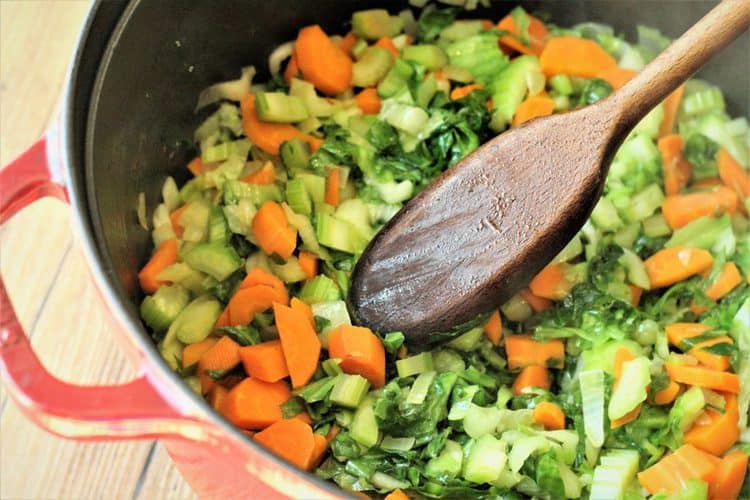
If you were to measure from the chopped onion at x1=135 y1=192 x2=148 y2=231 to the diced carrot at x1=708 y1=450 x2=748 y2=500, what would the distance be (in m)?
1.36

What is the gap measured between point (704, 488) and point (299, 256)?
1.00m

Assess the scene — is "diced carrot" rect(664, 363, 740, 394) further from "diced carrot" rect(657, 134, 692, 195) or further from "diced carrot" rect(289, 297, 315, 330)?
"diced carrot" rect(289, 297, 315, 330)

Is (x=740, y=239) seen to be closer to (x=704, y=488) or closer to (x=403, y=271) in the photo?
(x=704, y=488)

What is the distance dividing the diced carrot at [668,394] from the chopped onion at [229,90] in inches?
49.4

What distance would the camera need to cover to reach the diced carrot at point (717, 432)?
69.6 inches

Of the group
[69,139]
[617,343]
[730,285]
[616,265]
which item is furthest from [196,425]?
[730,285]

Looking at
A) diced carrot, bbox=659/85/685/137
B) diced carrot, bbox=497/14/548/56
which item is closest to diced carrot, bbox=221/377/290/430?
diced carrot, bbox=497/14/548/56

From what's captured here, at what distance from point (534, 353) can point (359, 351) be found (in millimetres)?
430

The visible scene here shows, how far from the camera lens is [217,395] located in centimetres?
175

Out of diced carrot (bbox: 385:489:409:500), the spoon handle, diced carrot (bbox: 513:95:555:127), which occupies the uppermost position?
the spoon handle

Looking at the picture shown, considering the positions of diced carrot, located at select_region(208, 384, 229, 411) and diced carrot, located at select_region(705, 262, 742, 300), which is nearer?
diced carrot, located at select_region(208, 384, 229, 411)

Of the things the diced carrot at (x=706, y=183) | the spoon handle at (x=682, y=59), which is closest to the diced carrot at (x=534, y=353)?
the spoon handle at (x=682, y=59)

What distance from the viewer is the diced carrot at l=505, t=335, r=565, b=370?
1.89 metres

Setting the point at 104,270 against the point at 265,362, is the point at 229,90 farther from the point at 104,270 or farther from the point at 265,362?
the point at 104,270
